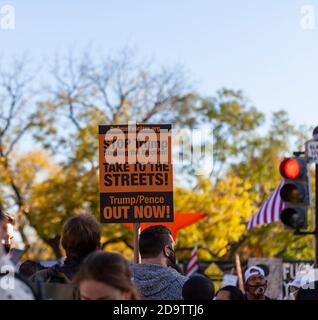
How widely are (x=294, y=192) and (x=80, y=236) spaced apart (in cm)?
544

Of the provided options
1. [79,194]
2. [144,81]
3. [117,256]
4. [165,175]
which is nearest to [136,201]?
[165,175]

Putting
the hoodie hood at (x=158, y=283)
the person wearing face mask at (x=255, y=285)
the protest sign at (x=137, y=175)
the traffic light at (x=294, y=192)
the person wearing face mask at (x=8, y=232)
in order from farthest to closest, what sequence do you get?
the traffic light at (x=294, y=192)
the person wearing face mask at (x=255, y=285)
the protest sign at (x=137, y=175)
the person wearing face mask at (x=8, y=232)
the hoodie hood at (x=158, y=283)

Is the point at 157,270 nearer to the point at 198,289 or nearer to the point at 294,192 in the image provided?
the point at 198,289

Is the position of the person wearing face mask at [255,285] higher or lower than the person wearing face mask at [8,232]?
lower

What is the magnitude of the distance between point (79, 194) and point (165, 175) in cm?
2489

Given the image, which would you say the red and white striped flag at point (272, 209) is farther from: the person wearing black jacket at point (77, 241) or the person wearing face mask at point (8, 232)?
the person wearing black jacket at point (77, 241)

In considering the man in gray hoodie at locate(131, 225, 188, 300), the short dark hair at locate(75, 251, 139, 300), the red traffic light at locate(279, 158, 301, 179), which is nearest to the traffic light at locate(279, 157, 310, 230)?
the red traffic light at locate(279, 158, 301, 179)

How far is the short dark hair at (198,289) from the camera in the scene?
5.09 meters

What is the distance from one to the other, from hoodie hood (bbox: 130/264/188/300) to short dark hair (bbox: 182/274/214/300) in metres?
0.45

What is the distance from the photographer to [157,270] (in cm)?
577

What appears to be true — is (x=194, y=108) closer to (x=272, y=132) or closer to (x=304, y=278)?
(x=272, y=132)

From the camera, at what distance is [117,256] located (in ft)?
12.1

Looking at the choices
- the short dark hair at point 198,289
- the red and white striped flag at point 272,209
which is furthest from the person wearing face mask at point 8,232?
the red and white striped flag at point 272,209

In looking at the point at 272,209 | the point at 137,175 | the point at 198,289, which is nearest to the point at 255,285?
the point at 137,175
